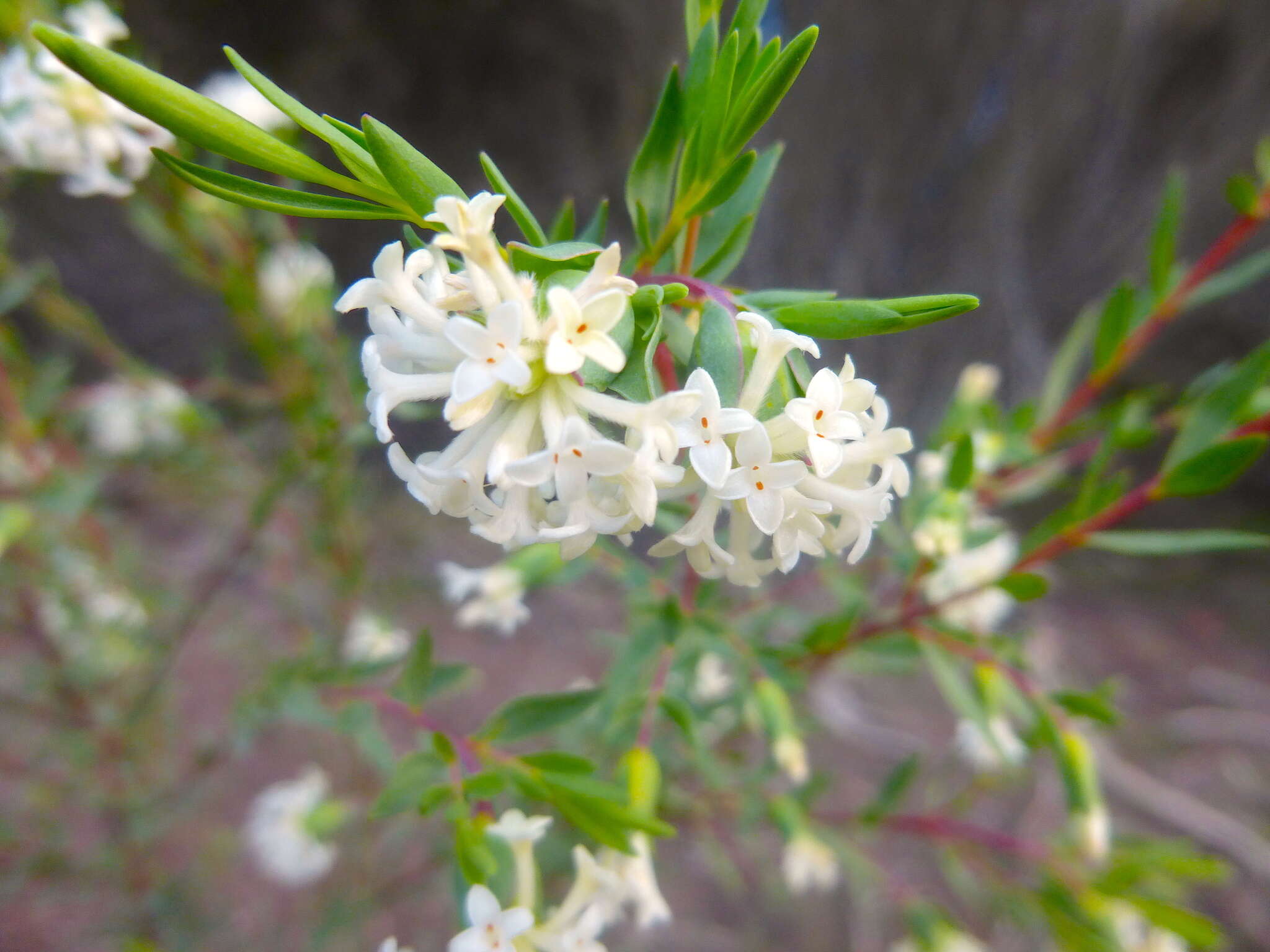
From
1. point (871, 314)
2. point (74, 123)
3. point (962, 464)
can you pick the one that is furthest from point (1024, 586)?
point (74, 123)

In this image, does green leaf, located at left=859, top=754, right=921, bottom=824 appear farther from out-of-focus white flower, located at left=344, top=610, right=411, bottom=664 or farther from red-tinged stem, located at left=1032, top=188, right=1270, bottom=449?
out-of-focus white flower, located at left=344, top=610, right=411, bottom=664

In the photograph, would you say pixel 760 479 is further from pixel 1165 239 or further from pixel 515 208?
pixel 1165 239

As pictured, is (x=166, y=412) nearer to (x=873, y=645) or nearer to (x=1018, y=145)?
(x=873, y=645)

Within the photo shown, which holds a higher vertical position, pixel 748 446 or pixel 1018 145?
pixel 1018 145

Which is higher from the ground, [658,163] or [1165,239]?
[1165,239]

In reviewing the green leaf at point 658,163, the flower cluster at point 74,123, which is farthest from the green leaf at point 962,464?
the flower cluster at point 74,123

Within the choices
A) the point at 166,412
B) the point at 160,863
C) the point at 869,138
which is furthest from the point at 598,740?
the point at 869,138
